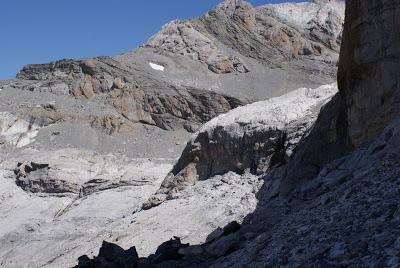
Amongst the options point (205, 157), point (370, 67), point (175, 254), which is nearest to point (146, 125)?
point (205, 157)

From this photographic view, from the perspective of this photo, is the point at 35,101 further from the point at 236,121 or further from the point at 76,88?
the point at 236,121

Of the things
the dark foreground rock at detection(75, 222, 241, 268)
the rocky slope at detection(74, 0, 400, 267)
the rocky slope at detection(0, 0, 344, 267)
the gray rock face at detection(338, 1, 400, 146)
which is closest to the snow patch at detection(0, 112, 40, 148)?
the rocky slope at detection(0, 0, 344, 267)

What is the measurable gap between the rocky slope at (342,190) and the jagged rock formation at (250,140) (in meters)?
1.50

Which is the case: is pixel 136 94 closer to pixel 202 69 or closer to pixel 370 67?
pixel 202 69

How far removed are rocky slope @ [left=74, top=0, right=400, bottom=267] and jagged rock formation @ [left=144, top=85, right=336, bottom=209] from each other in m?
1.50

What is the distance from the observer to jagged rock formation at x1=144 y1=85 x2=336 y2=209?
2200 centimetres

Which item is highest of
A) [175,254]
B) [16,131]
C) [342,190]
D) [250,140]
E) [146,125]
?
[16,131]

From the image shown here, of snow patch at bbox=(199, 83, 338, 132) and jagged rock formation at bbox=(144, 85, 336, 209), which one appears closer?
jagged rock formation at bbox=(144, 85, 336, 209)

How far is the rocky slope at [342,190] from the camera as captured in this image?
9.33 metres

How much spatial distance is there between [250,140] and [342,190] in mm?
10969

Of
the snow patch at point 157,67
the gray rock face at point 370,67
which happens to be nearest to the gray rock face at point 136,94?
the snow patch at point 157,67

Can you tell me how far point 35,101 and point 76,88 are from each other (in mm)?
4131

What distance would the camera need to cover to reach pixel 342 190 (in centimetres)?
1238

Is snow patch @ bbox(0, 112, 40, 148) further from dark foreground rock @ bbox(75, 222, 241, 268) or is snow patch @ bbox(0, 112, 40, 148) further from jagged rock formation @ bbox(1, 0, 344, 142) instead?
dark foreground rock @ bbox(75, 222, 241, 268)
